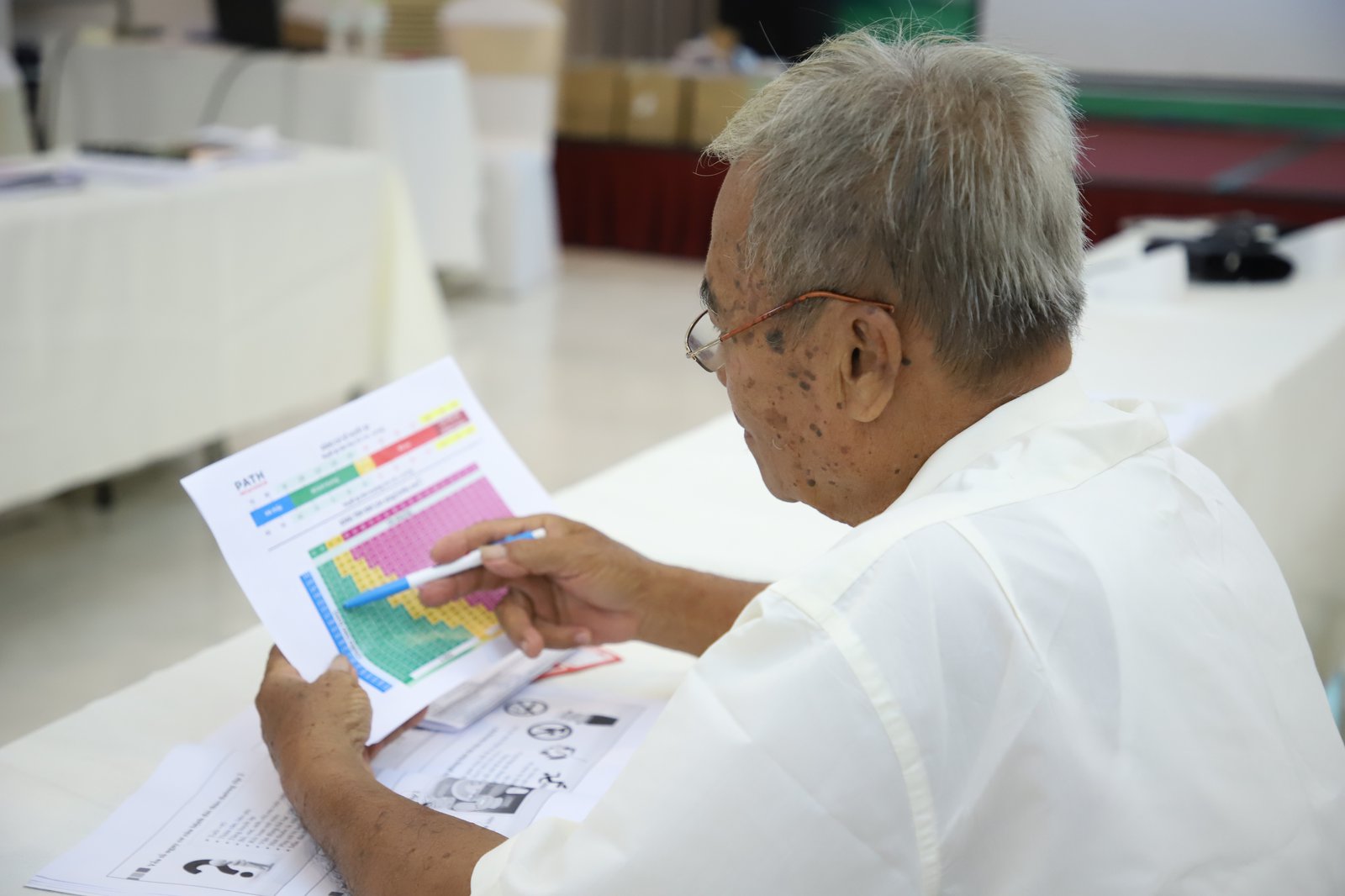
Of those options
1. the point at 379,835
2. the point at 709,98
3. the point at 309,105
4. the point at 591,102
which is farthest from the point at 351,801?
the point at 591,102

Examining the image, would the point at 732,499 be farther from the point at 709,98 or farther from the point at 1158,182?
the point at 709,98

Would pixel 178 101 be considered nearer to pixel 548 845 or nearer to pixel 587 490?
pixel 587 490

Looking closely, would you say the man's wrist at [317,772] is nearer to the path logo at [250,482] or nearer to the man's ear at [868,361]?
the path logo at [250,482]

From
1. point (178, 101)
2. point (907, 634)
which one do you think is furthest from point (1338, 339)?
point (178, 101)

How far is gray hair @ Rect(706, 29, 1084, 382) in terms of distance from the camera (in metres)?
0.68

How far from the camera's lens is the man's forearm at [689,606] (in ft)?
3.53

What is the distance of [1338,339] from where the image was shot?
209 cm

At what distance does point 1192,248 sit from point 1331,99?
3945mm

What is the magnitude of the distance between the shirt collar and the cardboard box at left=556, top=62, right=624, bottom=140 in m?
5.87

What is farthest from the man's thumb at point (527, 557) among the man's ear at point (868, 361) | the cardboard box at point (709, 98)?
Answer: the cardboard box at point (709, 98)

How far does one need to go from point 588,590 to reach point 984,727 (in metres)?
0.50

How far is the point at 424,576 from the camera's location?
101 centimetres

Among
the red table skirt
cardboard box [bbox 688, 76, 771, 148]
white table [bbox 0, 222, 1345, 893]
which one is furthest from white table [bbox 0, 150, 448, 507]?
cardboard box [bbox 688, 76, 771, 148]

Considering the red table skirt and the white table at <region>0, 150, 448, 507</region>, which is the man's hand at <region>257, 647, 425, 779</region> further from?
the red table skirt
